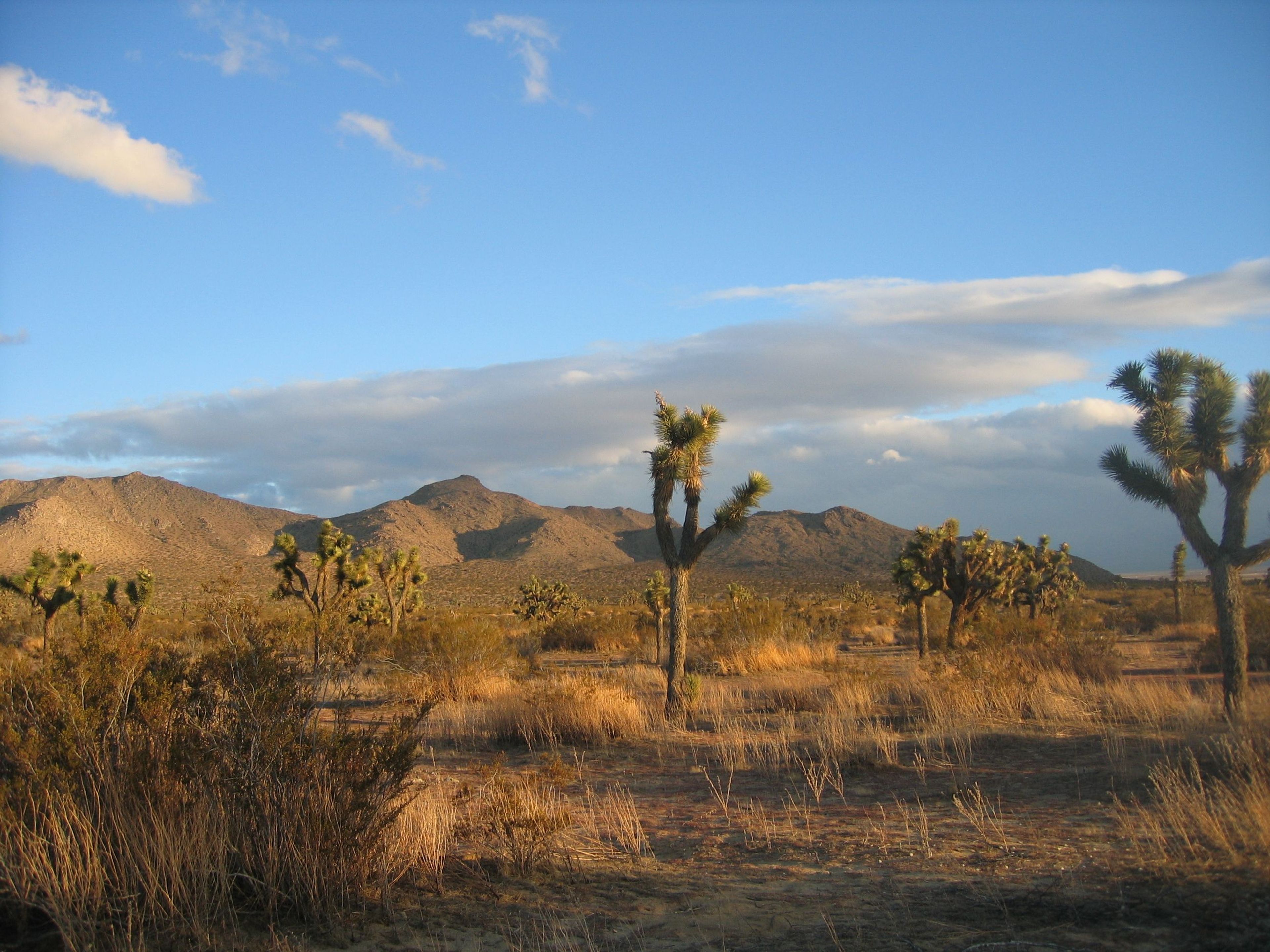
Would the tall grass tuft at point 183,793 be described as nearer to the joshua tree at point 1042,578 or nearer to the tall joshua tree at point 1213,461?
the tall joshua tree at point 1213,461

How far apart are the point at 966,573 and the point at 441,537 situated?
94960 mm

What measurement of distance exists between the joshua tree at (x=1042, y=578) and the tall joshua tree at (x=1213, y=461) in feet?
80.3

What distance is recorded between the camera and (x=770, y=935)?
16.6 ft

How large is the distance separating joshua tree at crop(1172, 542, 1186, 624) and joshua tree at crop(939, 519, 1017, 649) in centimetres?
1314

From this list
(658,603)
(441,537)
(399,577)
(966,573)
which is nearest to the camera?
(966,573)

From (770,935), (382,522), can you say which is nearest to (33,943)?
(770,935)

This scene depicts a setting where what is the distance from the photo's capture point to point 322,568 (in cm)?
3030

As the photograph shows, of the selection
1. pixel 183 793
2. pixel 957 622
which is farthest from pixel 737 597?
pixel 183 793

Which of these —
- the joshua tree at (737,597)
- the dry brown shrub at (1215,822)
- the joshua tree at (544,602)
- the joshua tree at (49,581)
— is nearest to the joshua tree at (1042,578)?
the joshua tree at (737,597)

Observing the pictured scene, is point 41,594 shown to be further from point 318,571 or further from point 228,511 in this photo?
point 228,511

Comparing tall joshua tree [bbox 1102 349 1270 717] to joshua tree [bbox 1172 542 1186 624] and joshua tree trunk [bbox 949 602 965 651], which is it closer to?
joshua tree trunk [bbox 949 602 965 651]

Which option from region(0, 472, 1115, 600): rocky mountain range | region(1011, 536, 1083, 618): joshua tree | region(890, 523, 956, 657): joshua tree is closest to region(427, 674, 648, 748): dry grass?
region(890, 523, 956, 657): joshua tree

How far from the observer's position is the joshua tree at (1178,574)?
3819 centimetres

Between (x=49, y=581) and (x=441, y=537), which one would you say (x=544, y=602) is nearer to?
(x=49, y=581)
